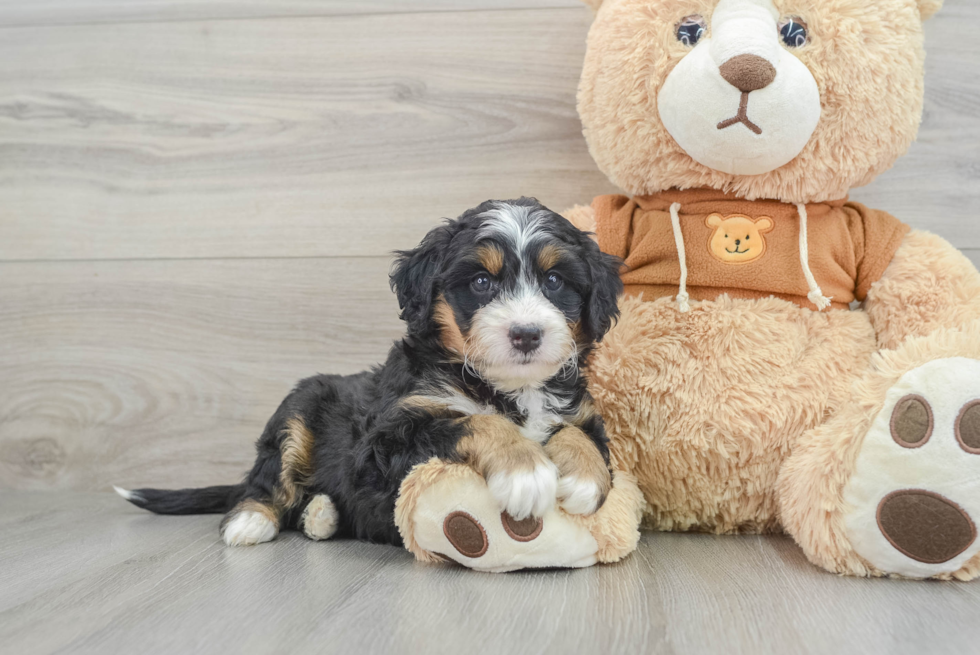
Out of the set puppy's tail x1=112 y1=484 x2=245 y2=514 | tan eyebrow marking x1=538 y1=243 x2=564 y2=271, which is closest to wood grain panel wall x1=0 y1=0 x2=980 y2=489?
puppy's tail x1=112 y1=484 x2=245 y2=514

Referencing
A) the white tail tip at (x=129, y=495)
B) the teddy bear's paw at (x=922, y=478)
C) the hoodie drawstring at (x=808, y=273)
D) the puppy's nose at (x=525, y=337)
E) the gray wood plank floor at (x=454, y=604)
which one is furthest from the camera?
the white tail tip at (x=129, y=495)

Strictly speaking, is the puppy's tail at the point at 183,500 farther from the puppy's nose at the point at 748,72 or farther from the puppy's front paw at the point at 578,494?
the puppy's nose at the point at 748,72

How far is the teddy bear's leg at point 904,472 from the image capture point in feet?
4.73

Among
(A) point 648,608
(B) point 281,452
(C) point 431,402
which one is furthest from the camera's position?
(B) point 281,452

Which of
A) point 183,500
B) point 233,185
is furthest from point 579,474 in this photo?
point 233,185

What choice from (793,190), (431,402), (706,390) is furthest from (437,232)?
(793,190)

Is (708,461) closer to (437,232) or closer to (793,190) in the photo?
(793,190)

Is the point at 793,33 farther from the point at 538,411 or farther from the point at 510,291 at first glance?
the point at 538,411

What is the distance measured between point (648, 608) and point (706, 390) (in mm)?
612

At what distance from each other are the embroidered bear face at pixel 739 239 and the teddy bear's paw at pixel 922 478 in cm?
48

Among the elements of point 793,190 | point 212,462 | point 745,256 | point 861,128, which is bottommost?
point 212,462

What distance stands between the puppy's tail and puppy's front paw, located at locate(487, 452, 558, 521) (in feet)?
3.75

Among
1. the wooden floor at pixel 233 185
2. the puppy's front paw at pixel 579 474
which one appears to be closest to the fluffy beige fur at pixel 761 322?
the puppy's front paw at pixel 579 474

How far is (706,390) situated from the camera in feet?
6.05
